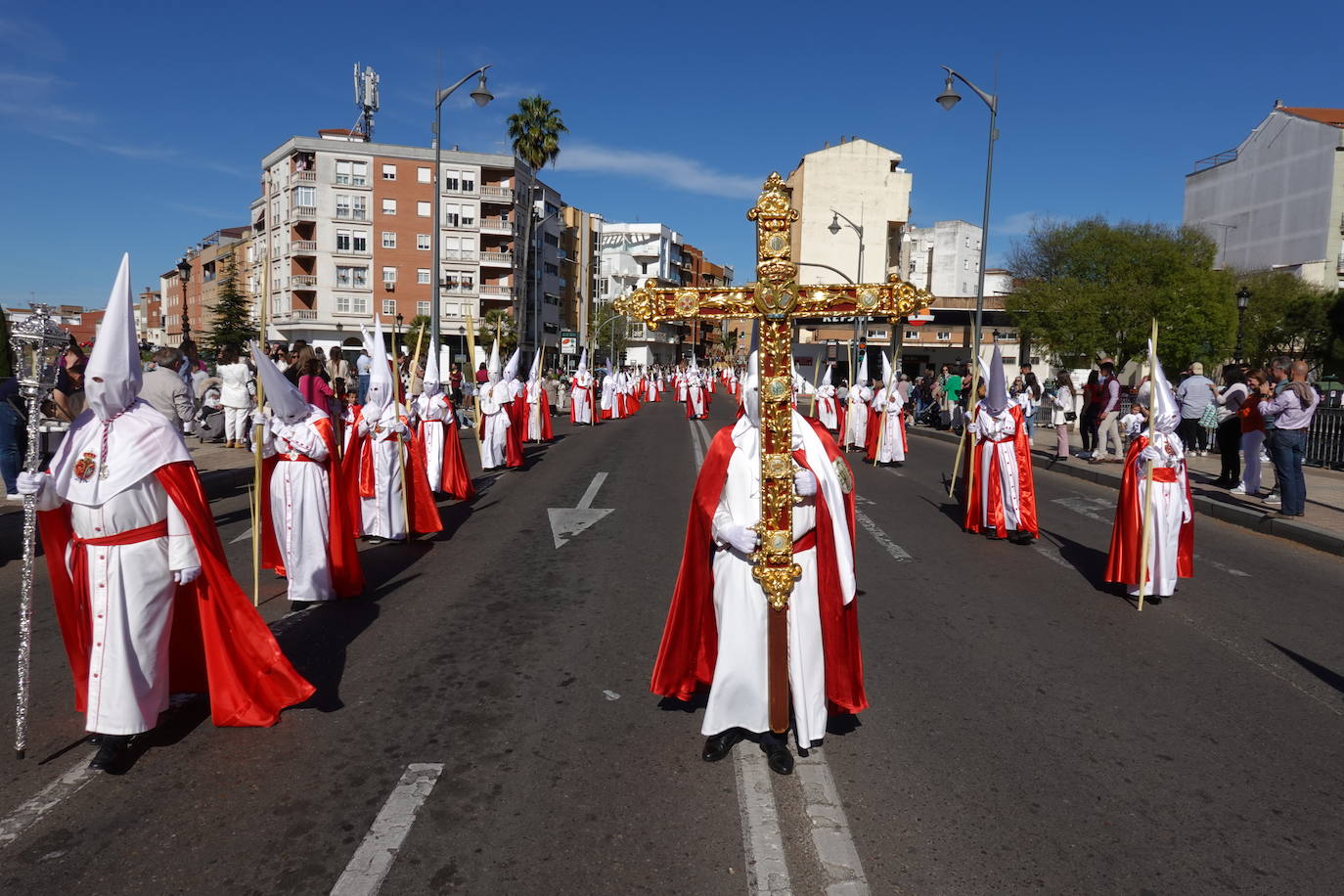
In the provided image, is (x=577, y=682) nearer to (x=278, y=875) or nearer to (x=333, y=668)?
(x=333, y=668)

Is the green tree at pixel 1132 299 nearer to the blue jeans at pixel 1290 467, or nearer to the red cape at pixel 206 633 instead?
the blue jeans at pixel 1290 467

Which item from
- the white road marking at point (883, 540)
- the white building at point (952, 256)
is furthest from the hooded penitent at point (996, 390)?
the white building at point (952, 256)

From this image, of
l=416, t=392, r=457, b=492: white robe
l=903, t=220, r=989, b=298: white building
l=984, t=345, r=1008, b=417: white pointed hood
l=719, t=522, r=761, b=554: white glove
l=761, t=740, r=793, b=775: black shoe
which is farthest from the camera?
l=903, t=220, r=989, b=298: white building

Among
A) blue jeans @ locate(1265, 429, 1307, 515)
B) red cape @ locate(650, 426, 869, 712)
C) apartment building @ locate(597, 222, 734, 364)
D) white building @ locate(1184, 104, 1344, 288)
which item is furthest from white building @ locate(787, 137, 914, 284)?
red cape @ locate(650, 426, 869, 712)

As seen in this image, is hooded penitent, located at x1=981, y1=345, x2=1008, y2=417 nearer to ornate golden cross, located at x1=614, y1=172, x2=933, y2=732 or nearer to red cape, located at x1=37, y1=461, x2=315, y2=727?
ornate golden cross, located at x1=614, y1=172, x2=933, y2=732

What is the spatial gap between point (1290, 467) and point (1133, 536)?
5033 millimetres

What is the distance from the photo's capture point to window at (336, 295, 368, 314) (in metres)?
60.2

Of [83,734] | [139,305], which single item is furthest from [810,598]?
[139,305]

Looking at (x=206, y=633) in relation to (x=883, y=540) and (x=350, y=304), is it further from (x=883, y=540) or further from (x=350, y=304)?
(x=350, y=304)

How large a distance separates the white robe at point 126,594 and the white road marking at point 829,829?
2837 millimetres

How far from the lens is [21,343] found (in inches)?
162

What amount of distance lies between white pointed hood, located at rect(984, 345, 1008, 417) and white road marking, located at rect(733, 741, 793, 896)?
19.5 ft

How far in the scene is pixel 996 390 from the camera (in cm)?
921

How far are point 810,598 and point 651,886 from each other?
133 cm
